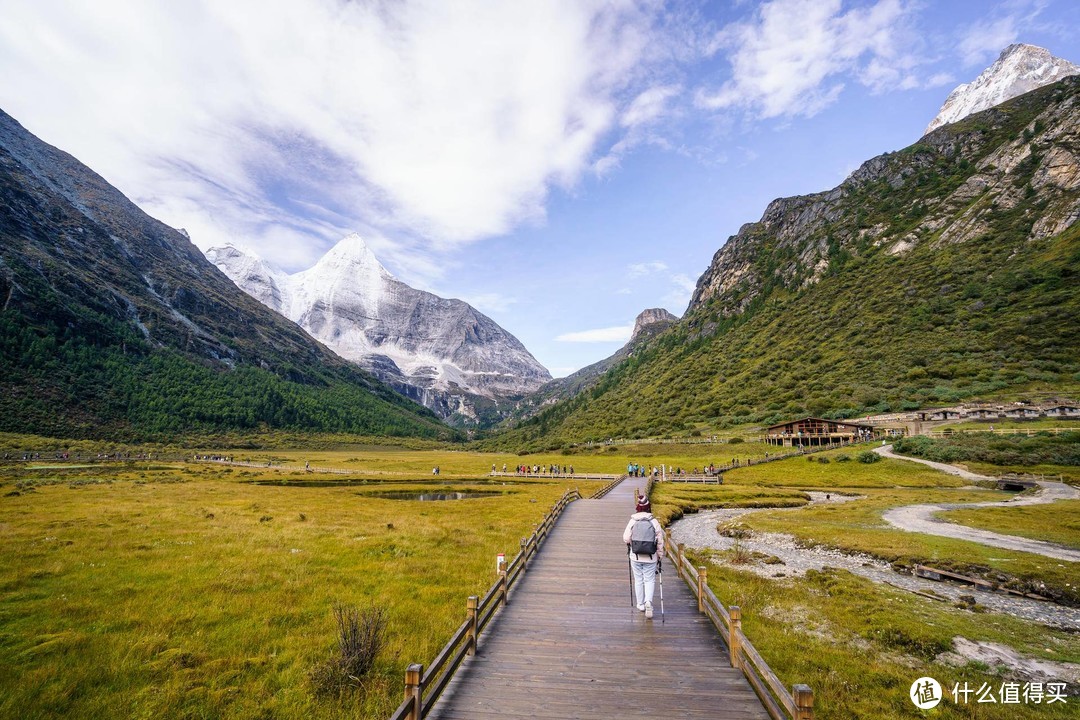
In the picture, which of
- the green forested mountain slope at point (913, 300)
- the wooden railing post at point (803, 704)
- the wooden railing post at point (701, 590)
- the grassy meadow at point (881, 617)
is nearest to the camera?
the wooden railing post at point (803, 704)

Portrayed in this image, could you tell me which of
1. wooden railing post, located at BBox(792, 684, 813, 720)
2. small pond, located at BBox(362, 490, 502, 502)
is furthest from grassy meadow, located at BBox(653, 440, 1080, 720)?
small pond, located at BBox(362, 490, 502, 502)

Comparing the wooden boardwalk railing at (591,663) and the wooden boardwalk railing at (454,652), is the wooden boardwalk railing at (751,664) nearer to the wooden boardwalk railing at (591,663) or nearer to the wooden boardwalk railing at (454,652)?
the wooden boardwalk railing at (591,663)

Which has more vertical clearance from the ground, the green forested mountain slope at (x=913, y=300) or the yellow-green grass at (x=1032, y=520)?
the green forested mountain slope at (x=913, y=300)

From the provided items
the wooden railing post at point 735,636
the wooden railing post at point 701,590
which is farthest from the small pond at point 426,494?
the wooden railing post at point 735,636

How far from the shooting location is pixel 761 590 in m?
17.8

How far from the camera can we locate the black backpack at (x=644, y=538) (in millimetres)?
11172

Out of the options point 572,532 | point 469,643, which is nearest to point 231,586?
point 469,643

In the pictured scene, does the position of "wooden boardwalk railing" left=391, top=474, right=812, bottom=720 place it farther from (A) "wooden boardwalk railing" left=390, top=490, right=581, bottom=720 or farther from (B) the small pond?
(B) the small pond

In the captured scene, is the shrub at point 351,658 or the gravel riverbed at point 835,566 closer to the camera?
the shrub at point 351,658

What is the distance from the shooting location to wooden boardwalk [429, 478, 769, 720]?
7781mm

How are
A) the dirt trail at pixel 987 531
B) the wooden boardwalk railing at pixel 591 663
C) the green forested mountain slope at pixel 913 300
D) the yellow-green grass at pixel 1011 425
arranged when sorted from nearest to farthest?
the wooden boardwalk railing at pixel 591 663, the dirt trail at pixel 987 531, the yellow-green grass at pixel 1011 425, the green forested mountain slope at pixel 913 300

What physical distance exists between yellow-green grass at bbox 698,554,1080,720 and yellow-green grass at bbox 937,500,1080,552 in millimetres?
14360

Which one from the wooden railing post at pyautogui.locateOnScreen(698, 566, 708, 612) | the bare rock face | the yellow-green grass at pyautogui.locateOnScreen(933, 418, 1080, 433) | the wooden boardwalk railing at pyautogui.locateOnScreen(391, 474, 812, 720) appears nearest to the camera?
the wooden boardwalk railing at pyautogui.locateOnScreen(391, 474, 812, 720)

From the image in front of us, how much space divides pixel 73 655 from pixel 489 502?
104ft
